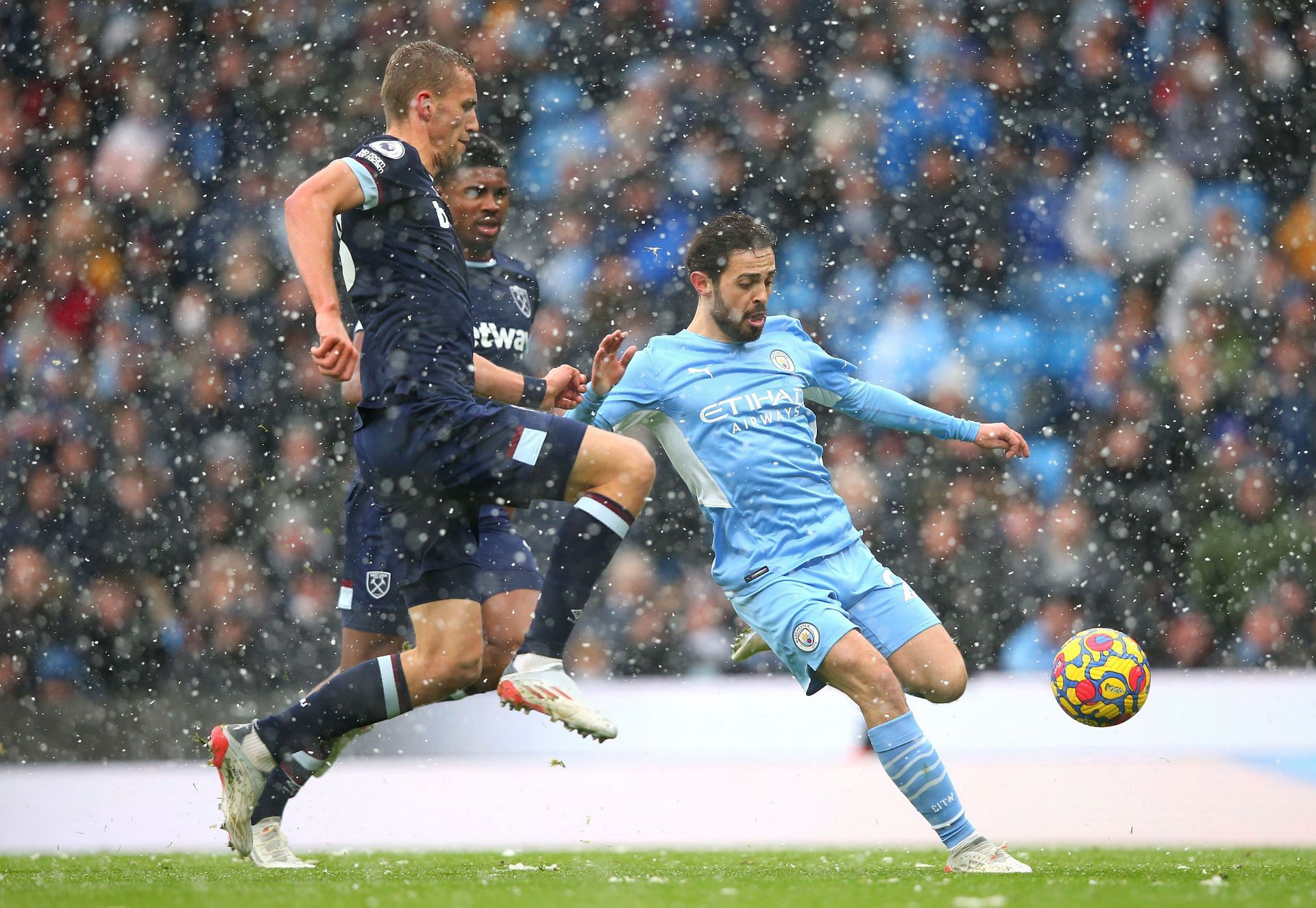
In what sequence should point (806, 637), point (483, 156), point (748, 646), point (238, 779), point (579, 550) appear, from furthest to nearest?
point (483, 156) < point (748, 646) < point (806, 637) < point (238, 779) < point (579, 550)

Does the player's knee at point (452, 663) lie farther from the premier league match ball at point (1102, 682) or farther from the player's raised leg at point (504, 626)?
the premier league match ball at point (1102, 682)

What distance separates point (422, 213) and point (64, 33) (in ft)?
19.3

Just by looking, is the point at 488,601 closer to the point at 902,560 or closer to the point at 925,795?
the point at 925,795

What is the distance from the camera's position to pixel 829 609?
418 centimetres

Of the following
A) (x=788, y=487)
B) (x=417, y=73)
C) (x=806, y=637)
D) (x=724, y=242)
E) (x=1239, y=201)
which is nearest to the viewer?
(x=417, y=73)

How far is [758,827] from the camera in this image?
18.6ft

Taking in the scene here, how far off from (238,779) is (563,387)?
1.38 metres

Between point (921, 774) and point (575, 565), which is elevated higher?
point (575, 565)

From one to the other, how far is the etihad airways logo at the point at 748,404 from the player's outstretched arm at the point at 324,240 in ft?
4.33

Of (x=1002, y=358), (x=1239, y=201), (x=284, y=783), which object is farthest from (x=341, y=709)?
(x=1239, y=201)

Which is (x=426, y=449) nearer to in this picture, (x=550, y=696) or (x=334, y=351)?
(x=334, y=351)

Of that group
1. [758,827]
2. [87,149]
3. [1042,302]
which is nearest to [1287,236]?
[1042,302]

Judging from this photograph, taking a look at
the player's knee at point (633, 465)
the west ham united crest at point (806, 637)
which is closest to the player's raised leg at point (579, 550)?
the player's knee at point (633, 465)

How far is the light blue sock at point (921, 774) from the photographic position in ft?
Result: 13.2
